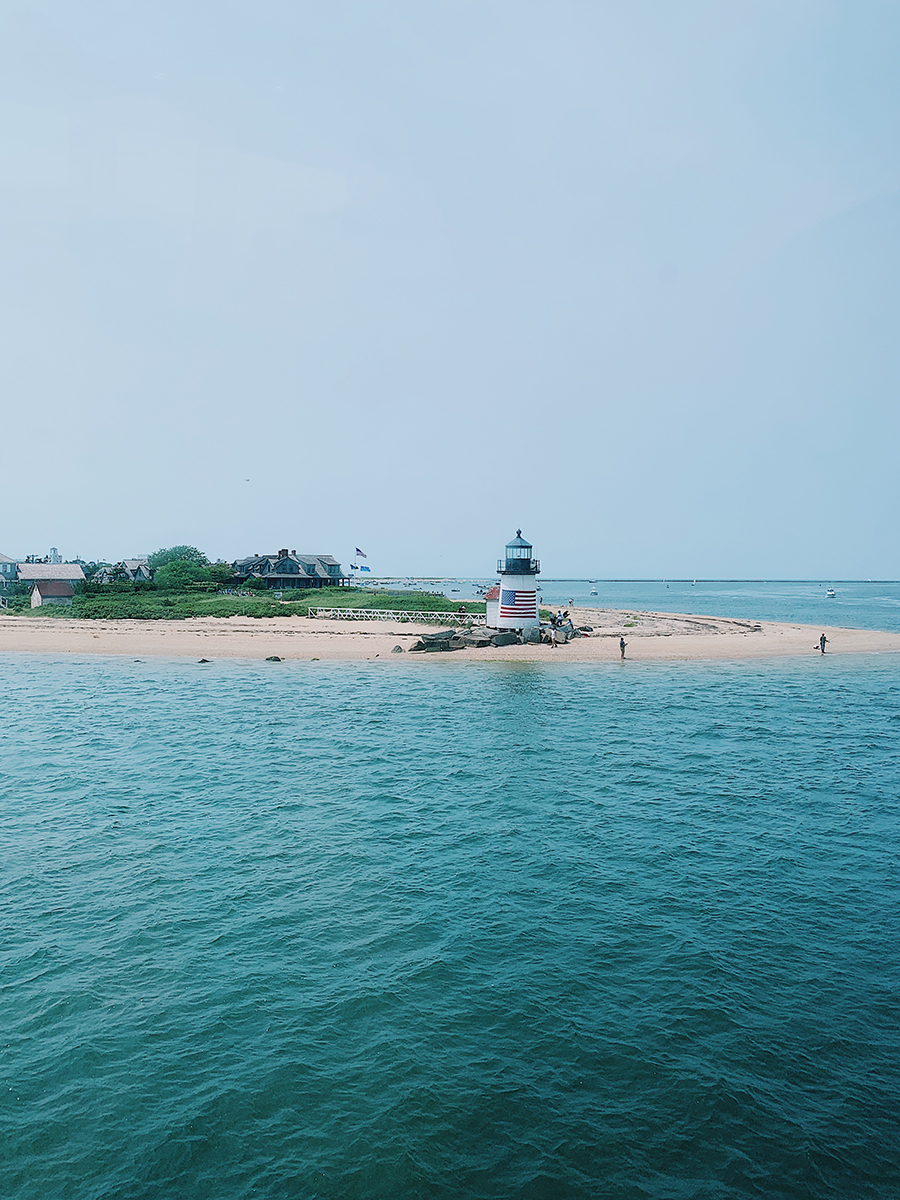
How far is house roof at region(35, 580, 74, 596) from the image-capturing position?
85.8m

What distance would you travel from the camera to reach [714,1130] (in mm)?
8906

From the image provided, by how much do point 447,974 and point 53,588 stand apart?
292ft

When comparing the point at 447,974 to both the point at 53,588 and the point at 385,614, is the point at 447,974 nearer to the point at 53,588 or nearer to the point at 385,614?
the point at 385,614

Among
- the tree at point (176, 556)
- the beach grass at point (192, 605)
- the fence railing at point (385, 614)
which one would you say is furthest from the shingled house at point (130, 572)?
the fence railing at point (385, 614)

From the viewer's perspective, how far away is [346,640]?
190 ft

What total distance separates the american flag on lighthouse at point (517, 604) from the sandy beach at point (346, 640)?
3.62 metres

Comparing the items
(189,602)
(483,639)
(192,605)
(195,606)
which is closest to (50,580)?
(189,602)

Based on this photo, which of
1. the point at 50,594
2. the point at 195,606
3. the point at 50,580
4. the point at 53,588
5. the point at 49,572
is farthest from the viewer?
the point at 49,572

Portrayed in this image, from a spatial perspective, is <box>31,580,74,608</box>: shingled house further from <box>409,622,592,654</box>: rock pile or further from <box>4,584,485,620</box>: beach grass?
<box>409,622,592,654</box>: rock pile

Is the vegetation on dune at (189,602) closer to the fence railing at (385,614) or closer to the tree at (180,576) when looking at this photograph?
the tree at (180,576)

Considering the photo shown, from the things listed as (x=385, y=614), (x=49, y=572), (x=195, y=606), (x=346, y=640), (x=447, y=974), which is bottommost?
(x=447, y=974)

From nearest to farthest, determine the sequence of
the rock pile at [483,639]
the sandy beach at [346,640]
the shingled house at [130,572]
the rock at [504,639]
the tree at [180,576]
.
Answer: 1. the sandy beach at [346,640]
2. the rock pile at [483,639]
3. the rock at [504,639]
4. the tree at [180,576]
5. the shingled house at [130,572]

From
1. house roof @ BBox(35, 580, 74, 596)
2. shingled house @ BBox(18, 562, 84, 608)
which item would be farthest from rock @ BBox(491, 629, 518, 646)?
house roof @ BBox(35, 580, 74, 596)

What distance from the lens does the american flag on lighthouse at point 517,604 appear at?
56312 mm
